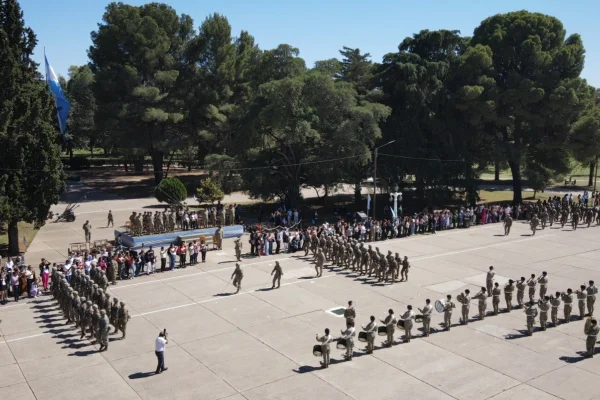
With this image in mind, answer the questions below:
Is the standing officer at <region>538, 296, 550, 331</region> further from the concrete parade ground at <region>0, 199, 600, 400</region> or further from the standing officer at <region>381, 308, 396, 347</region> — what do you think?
the standing officer at <region>381, 308, 396, 347</region>

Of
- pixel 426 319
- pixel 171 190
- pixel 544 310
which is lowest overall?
pixel 426 319

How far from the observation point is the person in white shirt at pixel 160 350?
45.9 feet

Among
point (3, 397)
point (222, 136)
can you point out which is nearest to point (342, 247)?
point (3, 397)

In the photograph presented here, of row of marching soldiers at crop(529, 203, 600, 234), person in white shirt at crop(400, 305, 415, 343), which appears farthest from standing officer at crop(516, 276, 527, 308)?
row of marching soldiers at crop(529, 203, 600, 234)

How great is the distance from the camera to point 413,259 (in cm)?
2667

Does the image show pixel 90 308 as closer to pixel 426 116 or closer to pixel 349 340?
pixel 349 340

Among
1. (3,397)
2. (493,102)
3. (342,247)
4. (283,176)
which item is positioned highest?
(493,102)

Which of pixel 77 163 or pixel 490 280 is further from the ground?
pixel 77 163

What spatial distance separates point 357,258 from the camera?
24.1 m

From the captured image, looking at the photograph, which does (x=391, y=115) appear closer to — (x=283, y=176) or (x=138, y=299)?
(x=283, y=176)

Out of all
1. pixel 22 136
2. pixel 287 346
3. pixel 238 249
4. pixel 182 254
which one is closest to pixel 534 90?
pixel 238 249

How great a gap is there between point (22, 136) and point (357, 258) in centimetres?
1704

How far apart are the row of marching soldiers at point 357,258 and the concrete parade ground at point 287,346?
53 cm

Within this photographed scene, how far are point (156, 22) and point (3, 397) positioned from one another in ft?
150
